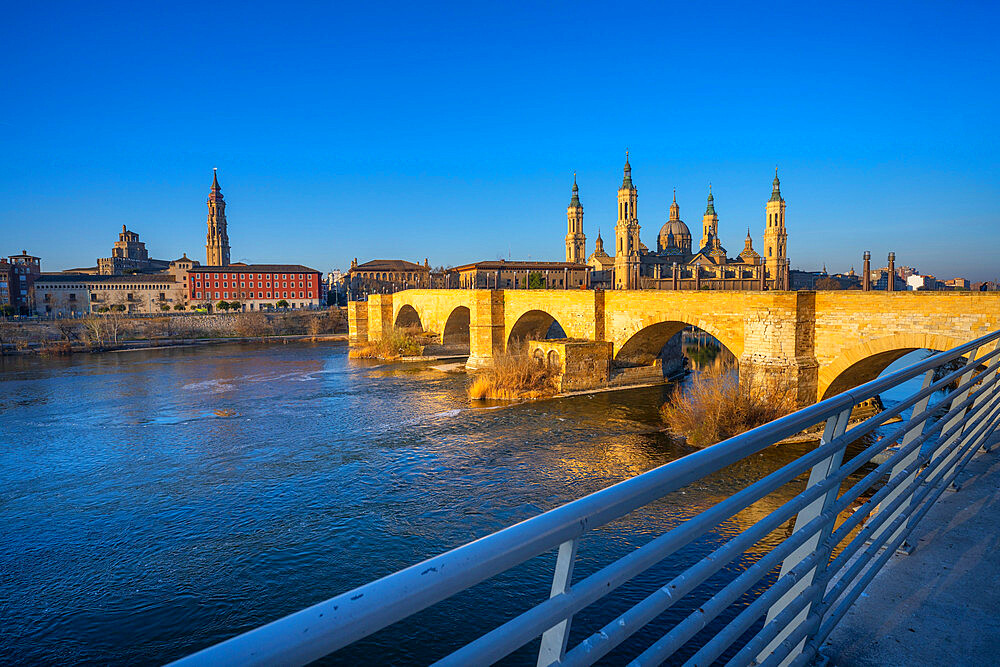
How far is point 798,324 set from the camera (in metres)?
14.7

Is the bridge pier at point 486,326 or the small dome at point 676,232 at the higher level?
the small dome at point 676,232

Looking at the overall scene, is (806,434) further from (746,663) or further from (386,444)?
(746,663)

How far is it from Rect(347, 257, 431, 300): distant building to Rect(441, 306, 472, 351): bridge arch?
4169 centimetres

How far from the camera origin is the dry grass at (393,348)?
33.6 m

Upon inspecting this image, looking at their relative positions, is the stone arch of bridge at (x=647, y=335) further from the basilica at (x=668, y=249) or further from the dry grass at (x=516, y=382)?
the basilica at (x=668, y=249)

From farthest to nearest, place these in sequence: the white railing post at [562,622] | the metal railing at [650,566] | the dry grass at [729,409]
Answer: the dry grass at [729,409] → the white railing post at [562,622] → the metal railing at [650,566]

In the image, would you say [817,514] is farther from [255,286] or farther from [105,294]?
[105,294]

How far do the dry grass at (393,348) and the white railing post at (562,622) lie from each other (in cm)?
3251

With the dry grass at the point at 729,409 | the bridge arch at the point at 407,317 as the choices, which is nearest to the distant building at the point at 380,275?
the bridge arch at the point at 407,317

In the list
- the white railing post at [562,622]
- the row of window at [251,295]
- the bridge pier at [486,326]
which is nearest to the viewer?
the white railing post at [562,622]

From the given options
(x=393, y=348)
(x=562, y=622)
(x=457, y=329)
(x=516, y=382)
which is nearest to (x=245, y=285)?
(x=393, y=348)

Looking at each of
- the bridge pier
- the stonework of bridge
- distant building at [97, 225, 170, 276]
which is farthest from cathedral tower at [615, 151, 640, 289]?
distant building at [97, 225, 170, 276]

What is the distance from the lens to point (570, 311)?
24094mm

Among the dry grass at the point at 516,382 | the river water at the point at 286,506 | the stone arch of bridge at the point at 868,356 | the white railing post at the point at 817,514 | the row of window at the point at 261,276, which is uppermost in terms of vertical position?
the row of window at the point at 261,276
